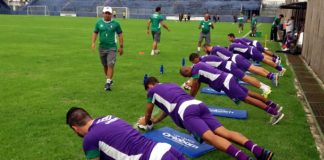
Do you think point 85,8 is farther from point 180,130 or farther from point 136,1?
point 180,130

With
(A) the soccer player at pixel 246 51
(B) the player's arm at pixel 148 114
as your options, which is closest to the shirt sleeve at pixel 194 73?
(B) the player's arm at pixel 148 114

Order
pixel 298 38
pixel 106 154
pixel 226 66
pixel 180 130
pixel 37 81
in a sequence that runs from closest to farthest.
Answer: pixel 106 154 < pixel 180 130 < pixel 226 66 < pixel 37 81 < pixel 298 38

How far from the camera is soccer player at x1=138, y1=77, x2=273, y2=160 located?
5000 mm

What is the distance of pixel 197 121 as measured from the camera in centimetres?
509

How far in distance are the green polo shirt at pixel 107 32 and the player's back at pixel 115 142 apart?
5931 mm


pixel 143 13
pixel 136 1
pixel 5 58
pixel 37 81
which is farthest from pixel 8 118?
pixel 136 1

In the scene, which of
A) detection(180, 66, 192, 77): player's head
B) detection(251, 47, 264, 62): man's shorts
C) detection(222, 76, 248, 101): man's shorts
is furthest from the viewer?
detection(251, 47, 264, 62): man's shorts

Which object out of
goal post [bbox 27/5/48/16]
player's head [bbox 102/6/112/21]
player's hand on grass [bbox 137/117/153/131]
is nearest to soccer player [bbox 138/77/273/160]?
player's hand on grass [bbox 137/117/153/131]

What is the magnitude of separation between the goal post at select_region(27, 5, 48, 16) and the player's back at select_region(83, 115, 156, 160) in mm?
72461

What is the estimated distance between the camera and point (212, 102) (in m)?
8.84

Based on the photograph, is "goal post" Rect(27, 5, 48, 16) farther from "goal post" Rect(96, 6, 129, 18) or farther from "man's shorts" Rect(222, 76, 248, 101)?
"man's shorts" Rect(222, 76, 248, 101)

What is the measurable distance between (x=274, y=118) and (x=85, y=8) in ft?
227

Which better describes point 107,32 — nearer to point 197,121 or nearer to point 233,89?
point 233,89

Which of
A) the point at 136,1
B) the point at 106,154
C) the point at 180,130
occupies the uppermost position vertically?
the point at 136,1
